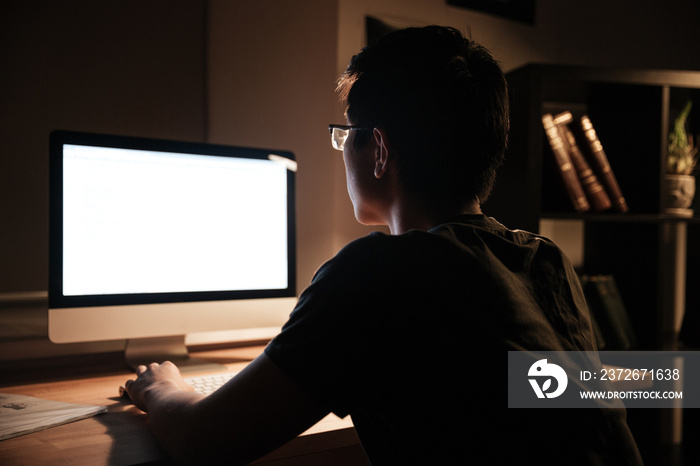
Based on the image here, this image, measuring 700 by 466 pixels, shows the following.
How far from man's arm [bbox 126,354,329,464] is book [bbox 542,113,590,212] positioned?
1212mm

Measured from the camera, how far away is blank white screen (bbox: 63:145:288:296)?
1.13 m

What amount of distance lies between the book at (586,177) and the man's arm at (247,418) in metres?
1.28

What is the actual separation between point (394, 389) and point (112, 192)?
0.83 metres

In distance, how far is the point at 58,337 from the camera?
1.10m

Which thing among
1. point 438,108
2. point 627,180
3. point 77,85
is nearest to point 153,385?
point 438,108

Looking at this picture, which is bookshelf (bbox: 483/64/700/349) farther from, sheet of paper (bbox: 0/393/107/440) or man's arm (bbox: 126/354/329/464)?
sheet of paper (bbox: 0/393/107/440)

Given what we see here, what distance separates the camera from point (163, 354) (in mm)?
1303

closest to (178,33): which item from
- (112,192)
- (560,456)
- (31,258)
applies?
(112,192)

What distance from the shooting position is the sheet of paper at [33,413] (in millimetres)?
822

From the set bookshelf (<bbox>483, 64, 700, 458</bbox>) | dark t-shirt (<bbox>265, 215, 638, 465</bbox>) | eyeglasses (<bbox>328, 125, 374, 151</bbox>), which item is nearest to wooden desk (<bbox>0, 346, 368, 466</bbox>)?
dark t-shirt (<bbox>265, 215, 638, 465</bbox>)

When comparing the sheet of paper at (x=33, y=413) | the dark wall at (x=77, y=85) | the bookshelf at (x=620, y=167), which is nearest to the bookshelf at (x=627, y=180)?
the bookshelf at (x=620, y=167)

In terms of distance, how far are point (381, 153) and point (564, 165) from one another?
0.92m

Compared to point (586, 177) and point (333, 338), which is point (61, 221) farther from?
point (586, 177)

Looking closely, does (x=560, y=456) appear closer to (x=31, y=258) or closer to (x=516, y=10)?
(x=31, y=258)
